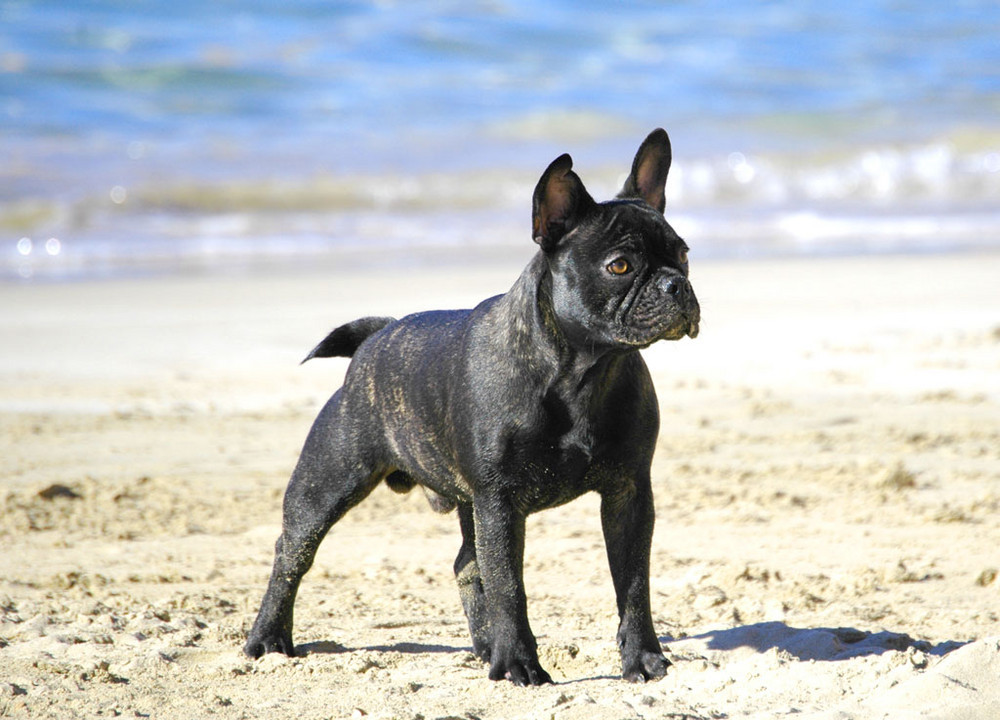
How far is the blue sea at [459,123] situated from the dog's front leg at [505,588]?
9.67 meters

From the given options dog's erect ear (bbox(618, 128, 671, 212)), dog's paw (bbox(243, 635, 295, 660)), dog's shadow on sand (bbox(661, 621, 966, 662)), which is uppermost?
dog's erect ear (bbox(618, 128, 671, 212))

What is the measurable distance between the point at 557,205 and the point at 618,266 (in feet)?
0.85

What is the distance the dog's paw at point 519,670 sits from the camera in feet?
12.6

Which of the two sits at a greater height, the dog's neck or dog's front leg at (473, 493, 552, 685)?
the dog's neck

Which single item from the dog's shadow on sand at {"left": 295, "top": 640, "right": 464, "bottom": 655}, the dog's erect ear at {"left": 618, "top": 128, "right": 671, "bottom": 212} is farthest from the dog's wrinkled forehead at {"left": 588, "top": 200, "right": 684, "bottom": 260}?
the dog's shadow on sand at {"left": 295, "top": 640, "right": 464, "bottom": 655}

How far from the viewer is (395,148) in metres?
20.8

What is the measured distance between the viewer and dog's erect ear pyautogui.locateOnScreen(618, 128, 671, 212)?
3934mm

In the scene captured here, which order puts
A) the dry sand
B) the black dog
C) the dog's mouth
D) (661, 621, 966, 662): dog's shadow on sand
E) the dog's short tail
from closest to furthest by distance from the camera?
1. the dog's mouth
2. the black dog
3. the dry sand
4. (661, 621, 966, 662): dog's shadow on sand
5. the dog's short tail

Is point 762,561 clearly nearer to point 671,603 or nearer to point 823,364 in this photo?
point 671,603

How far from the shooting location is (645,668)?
3914 mm

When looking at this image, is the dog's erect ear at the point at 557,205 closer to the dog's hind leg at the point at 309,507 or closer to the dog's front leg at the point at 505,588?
the dog's front leg at the point at 505,588

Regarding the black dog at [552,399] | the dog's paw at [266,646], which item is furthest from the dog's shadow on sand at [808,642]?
the dog's paw at [266,646]

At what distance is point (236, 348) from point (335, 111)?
1548 cm

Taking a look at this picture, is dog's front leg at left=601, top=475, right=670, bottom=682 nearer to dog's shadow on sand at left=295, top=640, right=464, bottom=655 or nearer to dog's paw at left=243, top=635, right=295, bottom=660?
dog's shadow on sand at left=295, top=640, right=464, bottom=655
